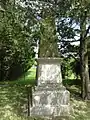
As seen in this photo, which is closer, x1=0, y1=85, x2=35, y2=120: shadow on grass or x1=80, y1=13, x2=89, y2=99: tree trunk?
x1=0, y1=85, x2=35, y2=120: shadow on grass

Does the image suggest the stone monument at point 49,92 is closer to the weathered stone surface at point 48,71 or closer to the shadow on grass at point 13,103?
the weathered stone surface at point 48,71

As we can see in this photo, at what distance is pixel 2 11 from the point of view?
645 centimetres

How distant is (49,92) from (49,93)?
0.03 meters

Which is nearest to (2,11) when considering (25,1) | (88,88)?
(25,1)

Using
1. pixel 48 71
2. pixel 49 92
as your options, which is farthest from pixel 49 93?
pixel 48 71

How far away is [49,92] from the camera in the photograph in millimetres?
6727

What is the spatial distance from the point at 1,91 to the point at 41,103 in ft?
7.93

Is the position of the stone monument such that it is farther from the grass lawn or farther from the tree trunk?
the tree trunk

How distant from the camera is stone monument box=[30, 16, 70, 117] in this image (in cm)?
666

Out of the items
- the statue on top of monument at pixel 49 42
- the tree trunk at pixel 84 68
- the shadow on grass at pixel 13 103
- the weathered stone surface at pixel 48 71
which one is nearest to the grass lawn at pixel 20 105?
the shadow on grass at pixel 13 103

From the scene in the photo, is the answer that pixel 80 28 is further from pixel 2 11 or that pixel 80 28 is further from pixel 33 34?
pixel 2 11

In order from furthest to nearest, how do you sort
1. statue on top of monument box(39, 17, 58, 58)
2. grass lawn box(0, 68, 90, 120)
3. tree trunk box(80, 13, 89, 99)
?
tree trunk box(80, 13, 89, 99) → statue on top of monument box(39, 17, 58, 58) → grass lawn box(0, 68, 90, 120)

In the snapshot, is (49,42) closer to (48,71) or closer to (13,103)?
(48,71)

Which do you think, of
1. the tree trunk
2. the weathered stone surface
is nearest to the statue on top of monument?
the weathered stone surface
